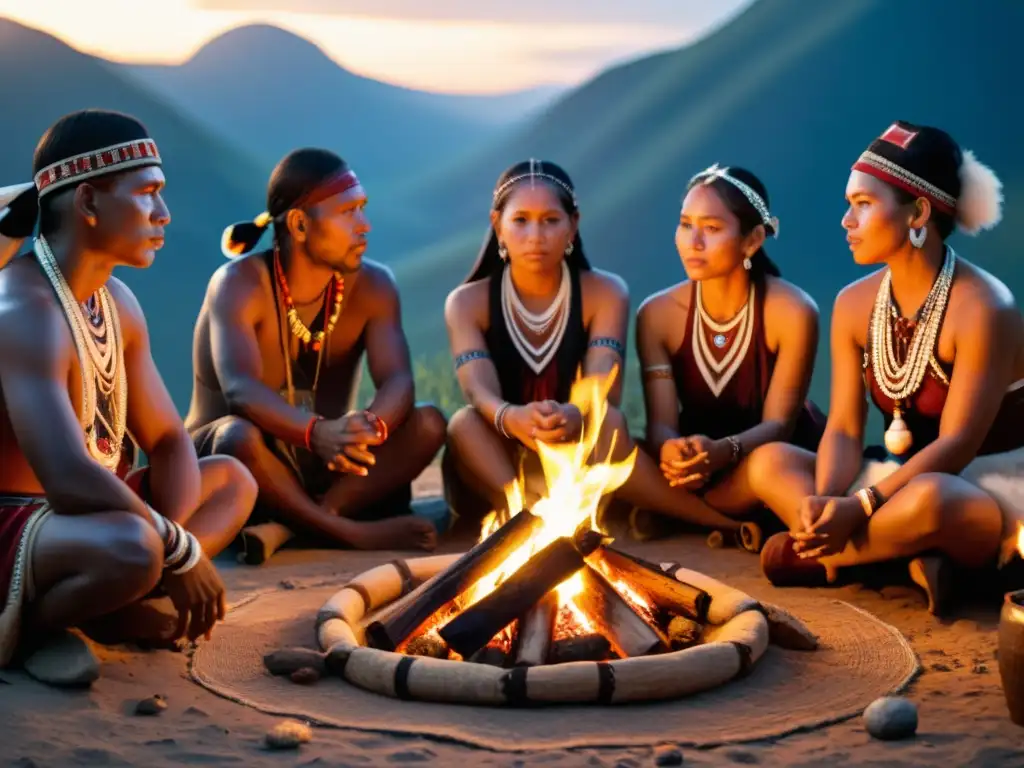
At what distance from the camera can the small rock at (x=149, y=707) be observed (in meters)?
3.64

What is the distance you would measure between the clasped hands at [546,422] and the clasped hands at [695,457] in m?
0.49

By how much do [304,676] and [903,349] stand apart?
264cm

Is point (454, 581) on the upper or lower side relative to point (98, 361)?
lower

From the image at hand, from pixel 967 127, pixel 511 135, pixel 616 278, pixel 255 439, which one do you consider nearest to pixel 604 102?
pixel 511 135

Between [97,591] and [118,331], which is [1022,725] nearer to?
[97,591]

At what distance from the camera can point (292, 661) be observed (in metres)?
4.03

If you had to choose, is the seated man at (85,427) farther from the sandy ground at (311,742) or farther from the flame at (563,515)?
the flame at (563,515)

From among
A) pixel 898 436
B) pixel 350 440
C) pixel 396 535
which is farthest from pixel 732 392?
pixel 350 440

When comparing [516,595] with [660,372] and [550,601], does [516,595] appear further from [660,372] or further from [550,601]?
[660,372]

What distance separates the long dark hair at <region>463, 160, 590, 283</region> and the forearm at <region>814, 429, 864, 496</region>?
168 centimetres

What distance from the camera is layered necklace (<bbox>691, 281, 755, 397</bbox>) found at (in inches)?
244

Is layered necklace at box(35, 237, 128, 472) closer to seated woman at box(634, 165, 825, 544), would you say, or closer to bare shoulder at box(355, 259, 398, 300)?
bare shoulder at box(355, 259, 398, 300)

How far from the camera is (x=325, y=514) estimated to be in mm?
6184

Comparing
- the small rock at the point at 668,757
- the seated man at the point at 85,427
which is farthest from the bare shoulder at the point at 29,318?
the small rock at the point at 668,757
